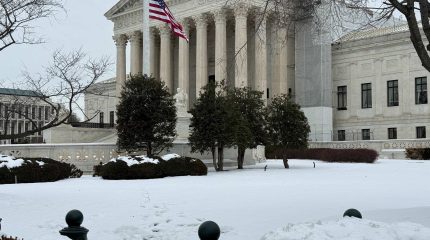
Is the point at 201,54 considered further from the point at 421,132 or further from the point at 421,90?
the point at 421,132

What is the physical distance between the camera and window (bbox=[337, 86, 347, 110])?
6031cm

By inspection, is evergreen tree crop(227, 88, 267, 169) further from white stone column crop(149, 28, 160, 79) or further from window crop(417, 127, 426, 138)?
white stone column crop(149, 28, 160, 79)

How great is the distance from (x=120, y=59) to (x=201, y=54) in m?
14.6

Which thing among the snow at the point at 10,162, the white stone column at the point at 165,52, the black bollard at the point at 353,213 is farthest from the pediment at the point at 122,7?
the black bollard at the point at 353,213

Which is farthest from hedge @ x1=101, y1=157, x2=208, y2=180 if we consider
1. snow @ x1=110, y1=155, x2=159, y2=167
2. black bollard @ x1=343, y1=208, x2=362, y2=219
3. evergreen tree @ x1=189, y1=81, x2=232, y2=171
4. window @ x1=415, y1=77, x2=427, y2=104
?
window @ x1=415, y1=77, x2=427, y2=104

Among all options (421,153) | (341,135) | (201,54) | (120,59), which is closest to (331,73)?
(341,135)

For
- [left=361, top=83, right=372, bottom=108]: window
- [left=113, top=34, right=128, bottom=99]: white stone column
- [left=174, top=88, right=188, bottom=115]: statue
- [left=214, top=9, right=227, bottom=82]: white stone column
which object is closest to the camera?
[left=174, top=88, right=188, bottom=115]: statue

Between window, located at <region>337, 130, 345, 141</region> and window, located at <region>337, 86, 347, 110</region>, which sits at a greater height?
window, located at <region>337, 86, 347, 110</region>

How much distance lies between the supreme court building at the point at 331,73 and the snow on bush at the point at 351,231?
46.0 meters

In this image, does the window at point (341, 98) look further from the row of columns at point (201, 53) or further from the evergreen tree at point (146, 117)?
the evergreen tree at point (146, 117)

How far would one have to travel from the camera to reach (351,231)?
6.30 m

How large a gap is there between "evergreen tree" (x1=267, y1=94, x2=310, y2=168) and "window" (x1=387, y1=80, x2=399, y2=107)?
29.3m

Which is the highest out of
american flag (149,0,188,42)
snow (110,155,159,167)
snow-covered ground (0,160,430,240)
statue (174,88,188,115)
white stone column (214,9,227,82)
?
white stone column (214,9,227,82)

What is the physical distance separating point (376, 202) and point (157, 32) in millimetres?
56247
